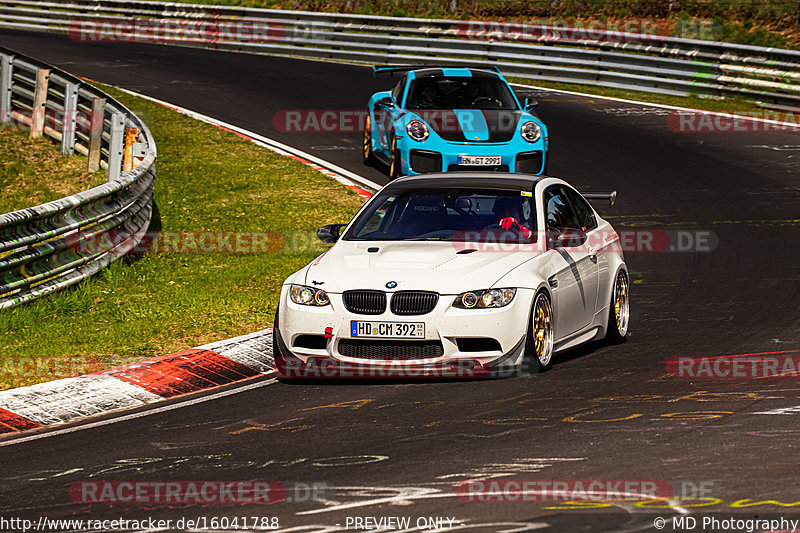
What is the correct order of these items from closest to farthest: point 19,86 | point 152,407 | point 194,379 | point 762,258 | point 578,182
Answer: point 152,407 < point 194,379 < point 762,258 < point 578,182 < point 19,86

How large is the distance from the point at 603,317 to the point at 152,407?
3.79m

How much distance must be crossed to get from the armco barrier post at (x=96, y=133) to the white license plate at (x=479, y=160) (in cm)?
530

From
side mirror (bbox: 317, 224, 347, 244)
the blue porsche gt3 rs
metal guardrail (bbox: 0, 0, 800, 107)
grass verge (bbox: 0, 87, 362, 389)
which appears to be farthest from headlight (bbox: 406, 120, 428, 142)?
metal guardrail (bbox: 0, 0, 800, 107)

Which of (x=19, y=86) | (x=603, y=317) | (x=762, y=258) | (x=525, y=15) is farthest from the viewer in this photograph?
(x=525, y=15)

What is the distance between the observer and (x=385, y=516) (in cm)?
592

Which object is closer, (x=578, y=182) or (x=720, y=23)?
(x=578, y=182)

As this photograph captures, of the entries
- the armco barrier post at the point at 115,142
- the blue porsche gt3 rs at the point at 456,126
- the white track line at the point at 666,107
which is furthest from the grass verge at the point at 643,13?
the armco barrier post at the point at 115,142

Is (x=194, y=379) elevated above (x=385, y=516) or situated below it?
below

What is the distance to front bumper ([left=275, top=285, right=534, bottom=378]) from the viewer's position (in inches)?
341

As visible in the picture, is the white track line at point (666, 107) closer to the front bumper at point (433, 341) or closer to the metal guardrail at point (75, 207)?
the metal guardrail at point (75, 207)

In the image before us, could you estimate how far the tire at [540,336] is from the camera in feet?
29.0

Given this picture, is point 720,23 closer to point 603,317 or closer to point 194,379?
point 603,317

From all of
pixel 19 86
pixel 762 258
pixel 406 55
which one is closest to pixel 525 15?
pixel 406 55

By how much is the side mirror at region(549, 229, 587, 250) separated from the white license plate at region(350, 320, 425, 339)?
1.59m
